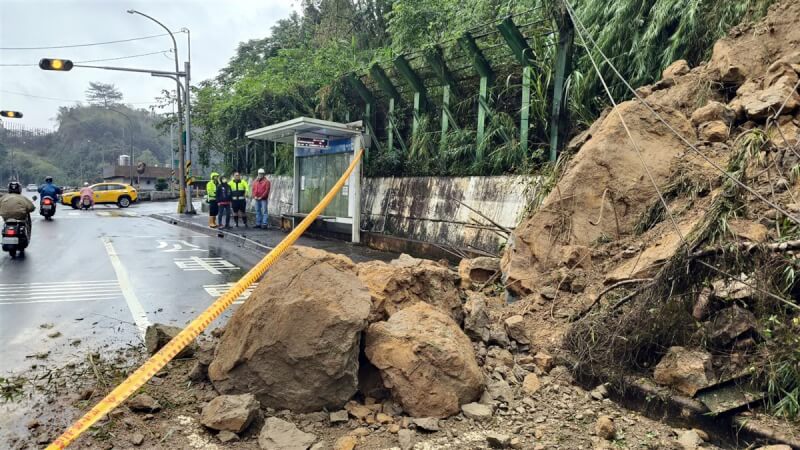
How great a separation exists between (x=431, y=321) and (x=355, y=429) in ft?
3.00

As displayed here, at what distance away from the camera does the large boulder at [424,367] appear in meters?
3.29

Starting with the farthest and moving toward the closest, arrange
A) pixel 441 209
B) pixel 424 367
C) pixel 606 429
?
pixel 441 209 → pixel 424 367 → pixel 606 429

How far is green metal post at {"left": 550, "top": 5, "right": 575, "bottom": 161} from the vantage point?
847cm

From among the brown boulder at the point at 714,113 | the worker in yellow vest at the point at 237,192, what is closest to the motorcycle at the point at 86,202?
the worker in yellow vest at the point at 237,192

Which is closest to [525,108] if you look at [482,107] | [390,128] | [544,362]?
[482,107]

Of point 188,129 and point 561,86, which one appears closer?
point 561,86

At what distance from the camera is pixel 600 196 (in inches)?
209

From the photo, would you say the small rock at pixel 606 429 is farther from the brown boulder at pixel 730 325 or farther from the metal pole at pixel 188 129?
the metal pole at pixel 188 129

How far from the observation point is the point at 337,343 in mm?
3281

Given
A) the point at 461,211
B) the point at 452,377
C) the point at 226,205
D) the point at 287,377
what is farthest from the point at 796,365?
the point at 226,205

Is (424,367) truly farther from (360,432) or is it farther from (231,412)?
(231,412)

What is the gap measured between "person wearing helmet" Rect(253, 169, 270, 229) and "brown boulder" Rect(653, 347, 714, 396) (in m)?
14.1

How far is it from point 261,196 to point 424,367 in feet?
45.2

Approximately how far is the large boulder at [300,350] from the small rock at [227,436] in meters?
0.36
